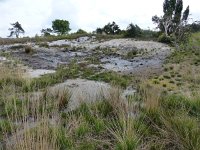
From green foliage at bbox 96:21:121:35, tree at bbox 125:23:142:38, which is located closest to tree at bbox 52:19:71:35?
green foliage at bbox 96:21:121:35

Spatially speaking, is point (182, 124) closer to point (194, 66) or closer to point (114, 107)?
point (114, 107)

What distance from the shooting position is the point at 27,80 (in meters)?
10.3

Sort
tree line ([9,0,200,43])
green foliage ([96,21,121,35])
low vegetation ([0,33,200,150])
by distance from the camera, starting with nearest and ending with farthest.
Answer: low vegetation ([0,33,200,150]), tree line ([9,0,200,43]), green foliage ([96,21,121,35])

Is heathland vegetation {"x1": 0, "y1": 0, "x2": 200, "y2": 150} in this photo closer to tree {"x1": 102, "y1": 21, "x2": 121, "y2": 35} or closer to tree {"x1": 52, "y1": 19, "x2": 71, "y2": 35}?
tree {"x1": 102, "y1": 21, "x2": 121, "y2": 35}

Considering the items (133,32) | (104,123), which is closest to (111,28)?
(133,32)

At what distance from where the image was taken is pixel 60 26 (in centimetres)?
5706

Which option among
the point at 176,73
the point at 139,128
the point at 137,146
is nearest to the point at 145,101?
the point at 139,128

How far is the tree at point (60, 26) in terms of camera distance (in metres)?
56.8

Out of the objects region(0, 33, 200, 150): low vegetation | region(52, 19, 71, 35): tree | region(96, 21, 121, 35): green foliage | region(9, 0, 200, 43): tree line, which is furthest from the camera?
region(52, 19, 71, 35): tree

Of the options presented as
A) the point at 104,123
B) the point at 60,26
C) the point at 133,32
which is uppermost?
the point at 104,123

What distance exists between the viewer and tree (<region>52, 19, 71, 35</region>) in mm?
56794

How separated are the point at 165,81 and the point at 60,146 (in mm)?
7654

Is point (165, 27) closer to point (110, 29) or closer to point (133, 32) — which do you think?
point (133, 32)

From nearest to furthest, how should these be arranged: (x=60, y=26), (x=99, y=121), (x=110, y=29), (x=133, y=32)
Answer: (x=99, y=121)
(x=133, y=32)
(x=110, y=29)
(x=60, y=26)
